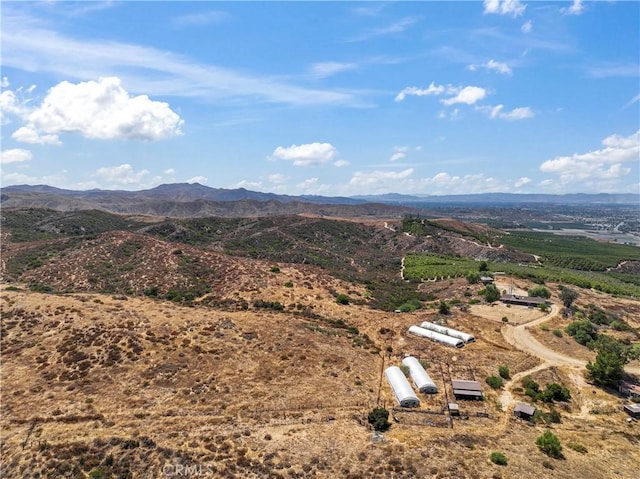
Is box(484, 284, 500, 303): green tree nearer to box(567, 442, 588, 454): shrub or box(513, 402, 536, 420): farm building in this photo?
box(513, 402, 536, 420): farm building

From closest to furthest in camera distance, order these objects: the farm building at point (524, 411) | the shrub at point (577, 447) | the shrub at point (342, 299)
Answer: the shrub at point (577, 447), the farm building at point (524, 411), the shrub at point (342, 299)

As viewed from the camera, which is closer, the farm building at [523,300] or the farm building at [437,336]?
the farm building at [437,336]

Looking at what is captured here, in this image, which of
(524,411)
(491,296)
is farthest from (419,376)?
(491,296)

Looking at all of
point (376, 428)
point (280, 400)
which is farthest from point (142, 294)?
point (376, 428)

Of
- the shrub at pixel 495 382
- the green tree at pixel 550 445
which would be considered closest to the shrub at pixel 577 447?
the green tree at pixel 550 445

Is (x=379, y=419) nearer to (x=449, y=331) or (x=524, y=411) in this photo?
(x=524, y=411)

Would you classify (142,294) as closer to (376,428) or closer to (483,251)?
(376,428)

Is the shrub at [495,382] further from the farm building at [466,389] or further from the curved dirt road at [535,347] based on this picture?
the curved dirt road at [535,347]

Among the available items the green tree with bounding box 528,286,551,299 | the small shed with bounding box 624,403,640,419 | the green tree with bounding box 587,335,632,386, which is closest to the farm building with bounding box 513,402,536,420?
the small shed with bounding box 624,403,640,419
